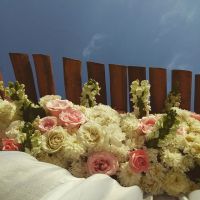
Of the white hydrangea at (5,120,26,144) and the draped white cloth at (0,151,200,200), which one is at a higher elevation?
the draped white cloth at (0,151,200,200)

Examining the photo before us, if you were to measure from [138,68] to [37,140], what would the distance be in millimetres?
1308

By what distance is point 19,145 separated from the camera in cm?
242

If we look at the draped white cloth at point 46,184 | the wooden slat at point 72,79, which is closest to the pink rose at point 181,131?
the draped white cloth at point 46,184

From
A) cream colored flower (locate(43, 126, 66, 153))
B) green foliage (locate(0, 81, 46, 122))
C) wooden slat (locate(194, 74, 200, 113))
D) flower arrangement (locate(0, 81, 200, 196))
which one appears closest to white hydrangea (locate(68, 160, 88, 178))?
flower arrangement (locate(0, 81, 200, 196))

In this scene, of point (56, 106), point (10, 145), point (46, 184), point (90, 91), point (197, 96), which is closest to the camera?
point (46, 184)

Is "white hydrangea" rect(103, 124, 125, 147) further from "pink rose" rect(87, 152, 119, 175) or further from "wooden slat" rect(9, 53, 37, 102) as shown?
"wooden slat" rect(9, 53, 37, 102)

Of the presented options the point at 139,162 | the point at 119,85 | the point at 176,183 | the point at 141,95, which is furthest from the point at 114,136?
the point at 119,85

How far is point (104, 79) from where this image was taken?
11.7 ft

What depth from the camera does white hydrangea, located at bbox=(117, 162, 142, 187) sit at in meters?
2.29

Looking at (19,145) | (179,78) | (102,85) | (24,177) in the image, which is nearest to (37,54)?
(102,85)

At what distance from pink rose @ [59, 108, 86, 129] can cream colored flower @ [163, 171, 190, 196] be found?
555 mm

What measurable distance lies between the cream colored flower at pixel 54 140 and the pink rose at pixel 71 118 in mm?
60

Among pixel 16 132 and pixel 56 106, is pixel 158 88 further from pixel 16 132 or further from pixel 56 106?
pixel 16 132

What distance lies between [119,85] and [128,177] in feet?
4.34
